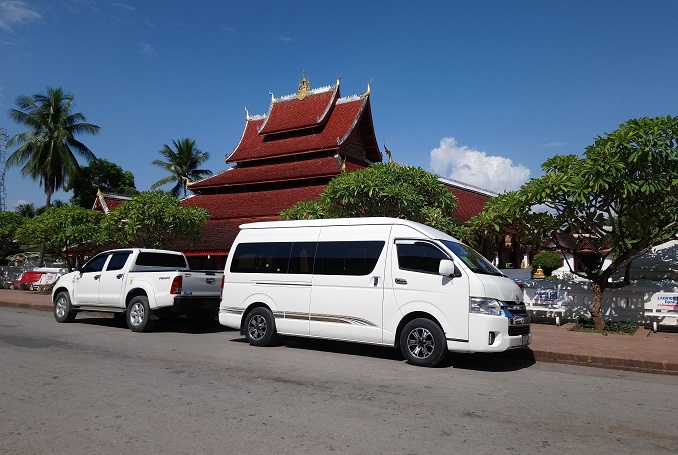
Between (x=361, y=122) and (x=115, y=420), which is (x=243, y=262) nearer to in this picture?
(x=115, y=420)

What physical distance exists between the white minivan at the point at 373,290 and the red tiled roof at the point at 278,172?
619 inches

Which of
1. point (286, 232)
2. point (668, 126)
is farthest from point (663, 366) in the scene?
point (286, 232)

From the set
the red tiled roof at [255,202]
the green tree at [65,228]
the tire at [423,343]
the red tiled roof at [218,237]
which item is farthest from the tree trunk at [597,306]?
the green tree at [65,228]

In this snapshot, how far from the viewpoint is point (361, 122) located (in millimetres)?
31031

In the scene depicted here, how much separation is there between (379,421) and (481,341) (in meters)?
3.19

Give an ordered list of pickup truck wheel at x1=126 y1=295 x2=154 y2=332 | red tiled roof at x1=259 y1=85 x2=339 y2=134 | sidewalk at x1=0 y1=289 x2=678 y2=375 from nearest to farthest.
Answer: sidewalk at x1=0 y1=289 x2=678 y2=375 < pickup truck wheel at x1=126 y1=295 x2=154 y2=332 < red tiled roof at x1=259 y1=85 x2=339 y2=134

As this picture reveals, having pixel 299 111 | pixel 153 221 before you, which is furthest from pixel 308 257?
pixel 299 111

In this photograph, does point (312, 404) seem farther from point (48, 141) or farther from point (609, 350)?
point (48, 141)

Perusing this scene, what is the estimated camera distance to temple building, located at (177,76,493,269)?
26062 millimetres

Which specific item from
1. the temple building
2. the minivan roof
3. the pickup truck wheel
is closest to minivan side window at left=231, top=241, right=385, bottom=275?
the minivan roof

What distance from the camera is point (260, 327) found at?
33.7 ft

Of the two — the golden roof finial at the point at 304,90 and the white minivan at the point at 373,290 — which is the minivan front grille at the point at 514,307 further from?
the golden roof finial at the point at 304,90

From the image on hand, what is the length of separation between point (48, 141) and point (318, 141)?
71.3 feet

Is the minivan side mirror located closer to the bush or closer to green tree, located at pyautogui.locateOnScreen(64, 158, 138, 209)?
the bush
